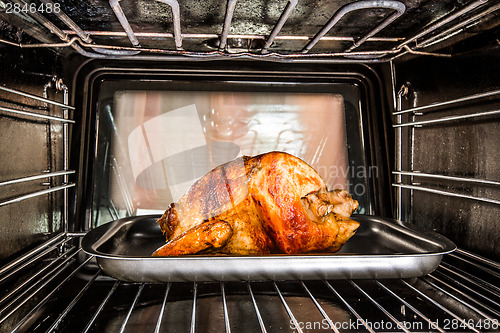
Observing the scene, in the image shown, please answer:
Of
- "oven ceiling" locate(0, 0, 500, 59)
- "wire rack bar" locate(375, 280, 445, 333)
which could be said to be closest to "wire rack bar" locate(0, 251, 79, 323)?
"oven ceiling" locate(0, 0, 500, 59)

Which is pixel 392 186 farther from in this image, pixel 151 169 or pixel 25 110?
pixel 25 110

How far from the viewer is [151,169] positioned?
163 cm

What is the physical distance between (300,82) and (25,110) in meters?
1.07

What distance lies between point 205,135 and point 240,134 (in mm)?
155

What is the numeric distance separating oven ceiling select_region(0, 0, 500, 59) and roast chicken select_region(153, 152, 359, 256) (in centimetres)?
45

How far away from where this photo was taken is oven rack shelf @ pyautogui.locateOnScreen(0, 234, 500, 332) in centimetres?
90

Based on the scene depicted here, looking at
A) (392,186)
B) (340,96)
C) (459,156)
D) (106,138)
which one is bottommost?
(392,186)

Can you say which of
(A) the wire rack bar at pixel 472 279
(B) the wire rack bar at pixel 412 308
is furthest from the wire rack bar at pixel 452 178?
(B) the wire rack bar at pixel 412 308

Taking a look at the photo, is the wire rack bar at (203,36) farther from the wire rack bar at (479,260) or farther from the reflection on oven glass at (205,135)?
the wire rack bar at (479,260)

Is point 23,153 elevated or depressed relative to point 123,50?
depressed

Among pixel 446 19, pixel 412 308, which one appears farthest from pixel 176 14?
pixel 412 308

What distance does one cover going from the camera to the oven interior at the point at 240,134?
1.01 meters

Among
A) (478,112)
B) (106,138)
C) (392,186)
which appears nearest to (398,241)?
(392,186)

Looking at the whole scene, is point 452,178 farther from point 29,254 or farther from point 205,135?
point 29,254
